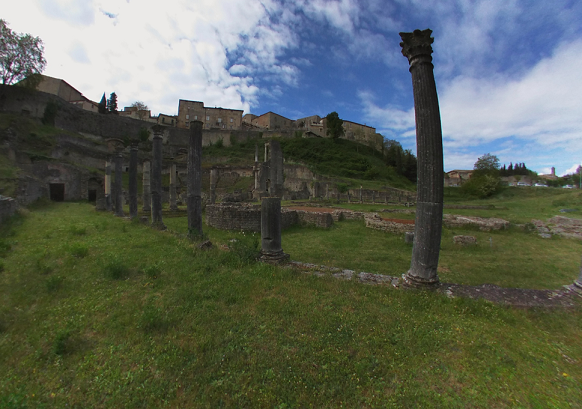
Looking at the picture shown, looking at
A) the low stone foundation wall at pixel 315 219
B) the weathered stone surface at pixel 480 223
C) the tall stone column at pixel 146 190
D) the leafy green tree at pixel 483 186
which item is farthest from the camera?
the leafy green tree at pixel 483 186

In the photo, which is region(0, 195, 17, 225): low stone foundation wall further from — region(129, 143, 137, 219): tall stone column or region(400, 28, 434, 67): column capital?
region(400, 28, 434, 67): column capital

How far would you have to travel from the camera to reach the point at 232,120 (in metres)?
75.2

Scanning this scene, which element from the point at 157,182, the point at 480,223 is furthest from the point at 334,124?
the point at 157,182

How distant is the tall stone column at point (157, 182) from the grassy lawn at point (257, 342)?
20.5 ft

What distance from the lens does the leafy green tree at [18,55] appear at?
1387 inches

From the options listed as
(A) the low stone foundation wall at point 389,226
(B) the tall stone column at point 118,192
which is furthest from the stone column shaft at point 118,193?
(A) the low stone foundation wall at point 389,226

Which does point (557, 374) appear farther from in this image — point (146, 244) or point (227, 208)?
point (227, 208)

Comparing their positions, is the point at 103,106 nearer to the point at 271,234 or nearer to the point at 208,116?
the point at 208,116

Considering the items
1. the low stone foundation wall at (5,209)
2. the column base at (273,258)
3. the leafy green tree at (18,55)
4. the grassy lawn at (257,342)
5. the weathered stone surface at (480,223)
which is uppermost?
the leafy green tree at (18,55)

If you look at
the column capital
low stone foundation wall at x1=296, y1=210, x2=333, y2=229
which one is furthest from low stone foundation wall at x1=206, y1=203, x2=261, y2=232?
the column capital

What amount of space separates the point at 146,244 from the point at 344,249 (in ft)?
23.2

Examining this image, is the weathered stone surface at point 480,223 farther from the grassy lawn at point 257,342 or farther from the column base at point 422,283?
the column base at point 422,283

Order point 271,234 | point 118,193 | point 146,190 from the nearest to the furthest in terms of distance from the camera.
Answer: point 271,234
point 118,193
point 146,190

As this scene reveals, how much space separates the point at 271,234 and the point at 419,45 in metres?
5.71
